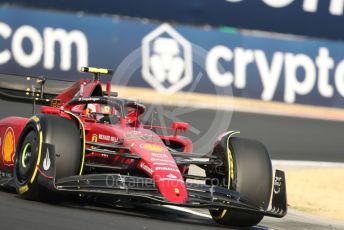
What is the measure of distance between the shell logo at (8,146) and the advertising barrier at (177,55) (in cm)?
449

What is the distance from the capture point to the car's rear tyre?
8.45 metres

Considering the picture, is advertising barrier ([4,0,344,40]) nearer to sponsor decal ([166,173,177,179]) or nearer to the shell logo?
the shell logo

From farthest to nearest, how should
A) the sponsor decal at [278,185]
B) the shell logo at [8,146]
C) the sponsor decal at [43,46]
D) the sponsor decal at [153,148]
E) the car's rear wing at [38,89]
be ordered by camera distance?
the sponsor decal at [43,46]
the car's rear wing at [38,89]
the shell logo at [8,146]
the sponsor decal at [278,185]
the sponsor decal at [153,148]

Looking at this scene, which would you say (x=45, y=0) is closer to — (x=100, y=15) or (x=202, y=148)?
(x=100, y=15)

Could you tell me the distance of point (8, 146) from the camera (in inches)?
370

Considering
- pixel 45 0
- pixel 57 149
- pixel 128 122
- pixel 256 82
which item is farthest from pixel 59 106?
pixel 256 82

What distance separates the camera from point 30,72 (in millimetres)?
14016

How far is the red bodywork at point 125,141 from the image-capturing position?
7.96 meters

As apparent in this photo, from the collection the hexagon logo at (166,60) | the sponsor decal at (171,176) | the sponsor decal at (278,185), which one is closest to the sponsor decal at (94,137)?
the sponsor decal at (171,176)

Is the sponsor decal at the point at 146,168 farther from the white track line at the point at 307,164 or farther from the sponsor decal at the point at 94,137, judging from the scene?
the white track line at the point at 307,164

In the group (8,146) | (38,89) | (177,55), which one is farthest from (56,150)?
(177,55)

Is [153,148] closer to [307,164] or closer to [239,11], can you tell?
[307,164]

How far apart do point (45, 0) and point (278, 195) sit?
23.5 feet

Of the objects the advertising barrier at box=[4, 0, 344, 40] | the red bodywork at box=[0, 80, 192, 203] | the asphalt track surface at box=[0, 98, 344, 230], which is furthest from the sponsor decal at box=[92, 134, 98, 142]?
the advertising barrier at box=[4, 0, 344, 40]
